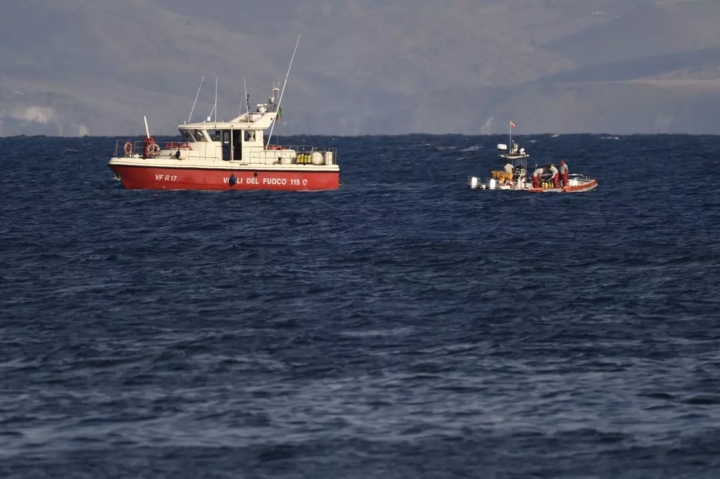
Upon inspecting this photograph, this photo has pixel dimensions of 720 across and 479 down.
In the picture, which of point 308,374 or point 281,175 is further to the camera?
point 281,175

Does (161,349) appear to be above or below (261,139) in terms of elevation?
below

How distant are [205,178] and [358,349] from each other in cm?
3624

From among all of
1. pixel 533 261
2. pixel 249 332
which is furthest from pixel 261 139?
pixel 249 332

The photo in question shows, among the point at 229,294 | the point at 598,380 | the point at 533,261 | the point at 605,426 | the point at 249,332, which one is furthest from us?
the point at 533,261

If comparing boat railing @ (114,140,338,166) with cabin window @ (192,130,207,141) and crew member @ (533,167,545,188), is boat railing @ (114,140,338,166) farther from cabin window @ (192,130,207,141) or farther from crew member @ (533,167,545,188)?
crew member @ (533,167,545,188)

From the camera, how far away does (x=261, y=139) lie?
2469 inches

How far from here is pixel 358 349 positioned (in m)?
27.2

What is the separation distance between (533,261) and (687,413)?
19.5 metres

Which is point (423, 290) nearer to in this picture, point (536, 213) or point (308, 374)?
point (308, 374)

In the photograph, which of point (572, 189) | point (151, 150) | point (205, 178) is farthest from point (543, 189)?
point (151, 150)

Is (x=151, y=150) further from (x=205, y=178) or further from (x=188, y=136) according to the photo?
(x=205, y=178)

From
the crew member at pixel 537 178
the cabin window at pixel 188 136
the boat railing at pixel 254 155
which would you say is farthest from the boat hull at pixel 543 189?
the cabin window at pixel 188 136

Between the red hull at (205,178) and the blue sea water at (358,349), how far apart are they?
801 cm

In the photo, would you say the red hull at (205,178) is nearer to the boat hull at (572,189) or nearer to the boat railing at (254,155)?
the boat railing at (254,155)
